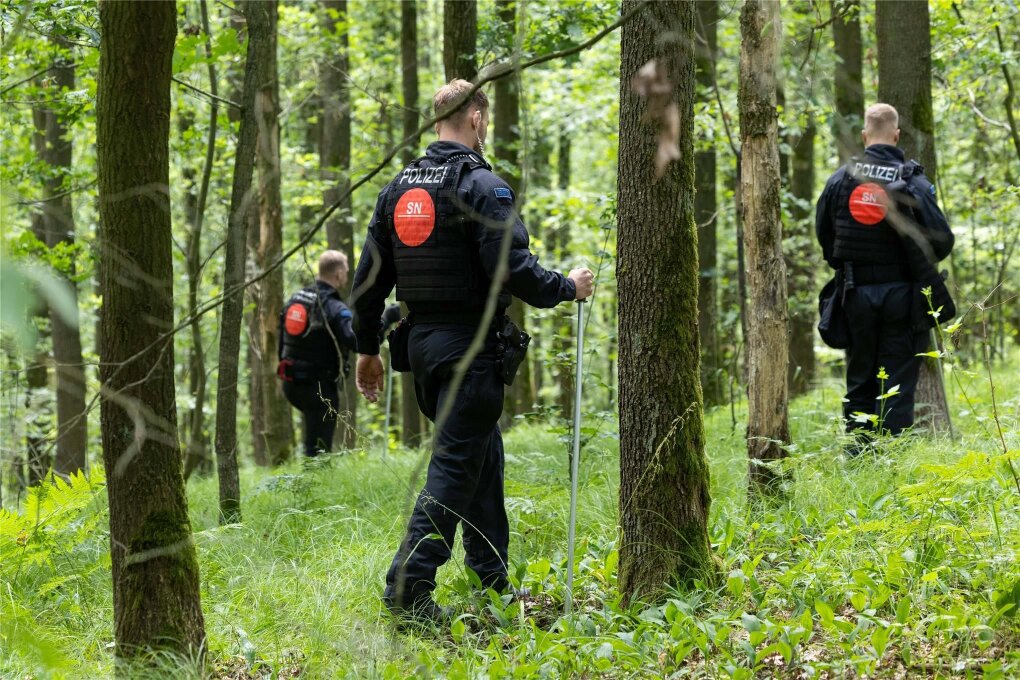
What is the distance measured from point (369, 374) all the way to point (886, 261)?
3.66 metres

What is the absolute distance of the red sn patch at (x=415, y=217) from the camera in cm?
408

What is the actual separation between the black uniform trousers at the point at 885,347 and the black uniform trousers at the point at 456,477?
9.96 feet

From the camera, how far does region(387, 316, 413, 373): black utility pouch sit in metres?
4.30

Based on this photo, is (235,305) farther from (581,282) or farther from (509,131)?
(509,131)

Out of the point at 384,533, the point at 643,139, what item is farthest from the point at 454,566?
the point at 643,139

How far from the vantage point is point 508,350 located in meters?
4.11

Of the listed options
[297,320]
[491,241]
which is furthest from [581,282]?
[297,320]

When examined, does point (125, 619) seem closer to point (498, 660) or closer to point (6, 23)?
point (498, 660)

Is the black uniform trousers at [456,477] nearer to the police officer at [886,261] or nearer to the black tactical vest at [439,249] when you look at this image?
the black tactical vest at [439,249]

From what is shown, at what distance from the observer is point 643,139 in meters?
3.61

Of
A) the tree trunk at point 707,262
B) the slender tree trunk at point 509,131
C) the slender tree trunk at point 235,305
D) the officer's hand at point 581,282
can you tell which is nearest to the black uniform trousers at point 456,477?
the officer's hand at point 581,282

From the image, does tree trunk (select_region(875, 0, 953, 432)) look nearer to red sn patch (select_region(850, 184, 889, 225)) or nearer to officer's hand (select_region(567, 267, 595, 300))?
red sn patch (select_region(850, 184, 889, 225))

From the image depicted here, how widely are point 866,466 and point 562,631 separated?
250cm

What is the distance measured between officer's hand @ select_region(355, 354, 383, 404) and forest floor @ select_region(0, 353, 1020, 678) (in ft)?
2.73
